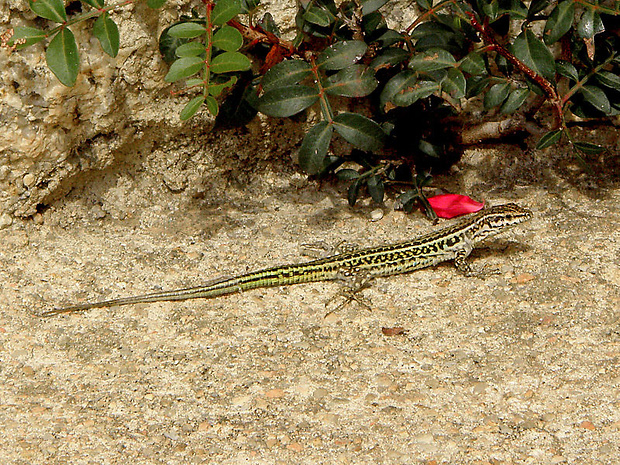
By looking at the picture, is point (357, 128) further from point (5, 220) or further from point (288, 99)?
point (5, 220)

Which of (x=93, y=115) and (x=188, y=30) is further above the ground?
(x=188, y=30)

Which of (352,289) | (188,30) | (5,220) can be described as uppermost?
(188,30)

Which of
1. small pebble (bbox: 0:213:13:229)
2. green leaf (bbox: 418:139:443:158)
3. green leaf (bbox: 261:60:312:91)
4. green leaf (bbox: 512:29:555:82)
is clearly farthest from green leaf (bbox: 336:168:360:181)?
small pebble (bbox: 0:213:13:229)

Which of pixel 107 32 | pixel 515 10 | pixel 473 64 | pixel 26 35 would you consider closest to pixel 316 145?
pixel 473 64

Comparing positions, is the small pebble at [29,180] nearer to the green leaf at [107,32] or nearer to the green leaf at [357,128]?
the green leaf at [107,32]

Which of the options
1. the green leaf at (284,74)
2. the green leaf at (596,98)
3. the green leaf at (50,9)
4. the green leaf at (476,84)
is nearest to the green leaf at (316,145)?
the green leaf at (284,74)

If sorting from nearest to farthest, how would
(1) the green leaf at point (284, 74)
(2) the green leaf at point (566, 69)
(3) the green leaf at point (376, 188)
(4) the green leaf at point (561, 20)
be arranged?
(4) the green leaf at point (561, 20), (1) the green leaf at point (284, 74), (2) the green leaf at point (566, 69), (3) the green leaf at point (376, 188)

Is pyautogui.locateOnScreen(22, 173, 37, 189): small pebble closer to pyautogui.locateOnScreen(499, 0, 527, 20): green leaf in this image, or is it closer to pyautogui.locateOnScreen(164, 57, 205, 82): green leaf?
pyautogui.locateOnScreen(164, 57, 205, 82): green leaf
